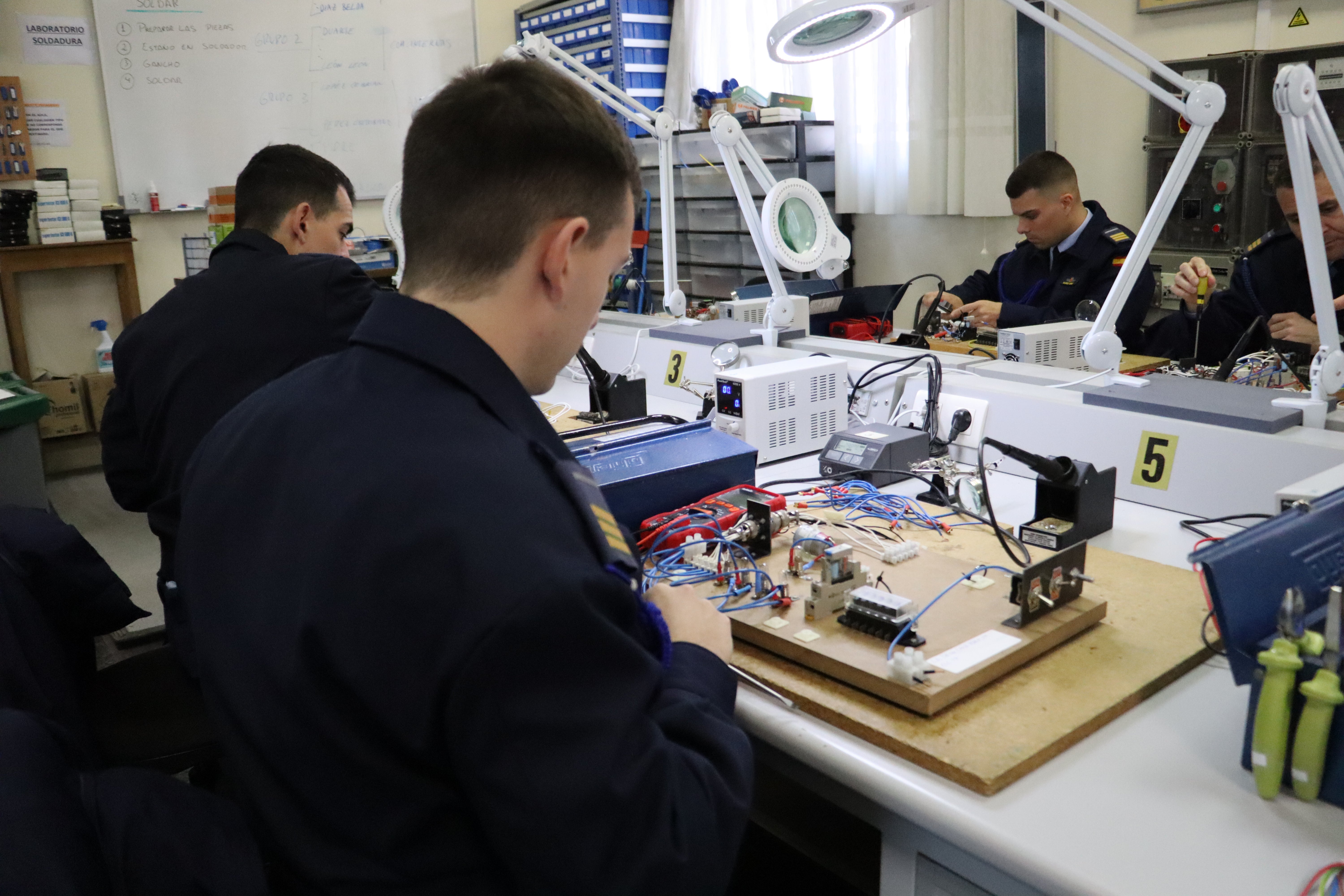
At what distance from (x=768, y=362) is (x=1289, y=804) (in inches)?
65.5

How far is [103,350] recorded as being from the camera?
4.50m

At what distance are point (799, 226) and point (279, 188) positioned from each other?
117 cm

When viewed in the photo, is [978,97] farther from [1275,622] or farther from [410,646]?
[410,646]

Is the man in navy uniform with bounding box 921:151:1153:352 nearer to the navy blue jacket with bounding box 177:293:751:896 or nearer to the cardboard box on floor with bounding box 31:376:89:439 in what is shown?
the navy blue jacket with bounding box 177:293:751:896

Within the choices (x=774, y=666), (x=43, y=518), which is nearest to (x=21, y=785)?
(x=774, y=666)

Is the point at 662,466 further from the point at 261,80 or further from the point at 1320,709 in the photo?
the point at 261,80

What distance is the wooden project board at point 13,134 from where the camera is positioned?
13.6 feet

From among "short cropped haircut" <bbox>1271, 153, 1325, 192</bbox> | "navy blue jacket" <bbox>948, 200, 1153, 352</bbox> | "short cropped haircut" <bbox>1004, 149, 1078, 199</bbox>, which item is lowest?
"navy blue jacket" <bbox>948, 200, 1153, 352</bbox>

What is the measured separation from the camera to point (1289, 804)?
90 cm

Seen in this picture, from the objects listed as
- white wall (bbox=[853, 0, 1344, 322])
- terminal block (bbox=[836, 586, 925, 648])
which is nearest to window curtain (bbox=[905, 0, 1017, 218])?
white wall (bbox=[853, 0, 1344, 322])

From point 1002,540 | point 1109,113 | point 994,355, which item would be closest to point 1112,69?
point 994,355

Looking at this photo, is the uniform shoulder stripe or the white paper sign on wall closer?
the uniform shoulder stripe

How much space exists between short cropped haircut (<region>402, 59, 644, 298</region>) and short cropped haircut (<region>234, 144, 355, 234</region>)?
1.38 m

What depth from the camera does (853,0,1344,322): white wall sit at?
3.24m
